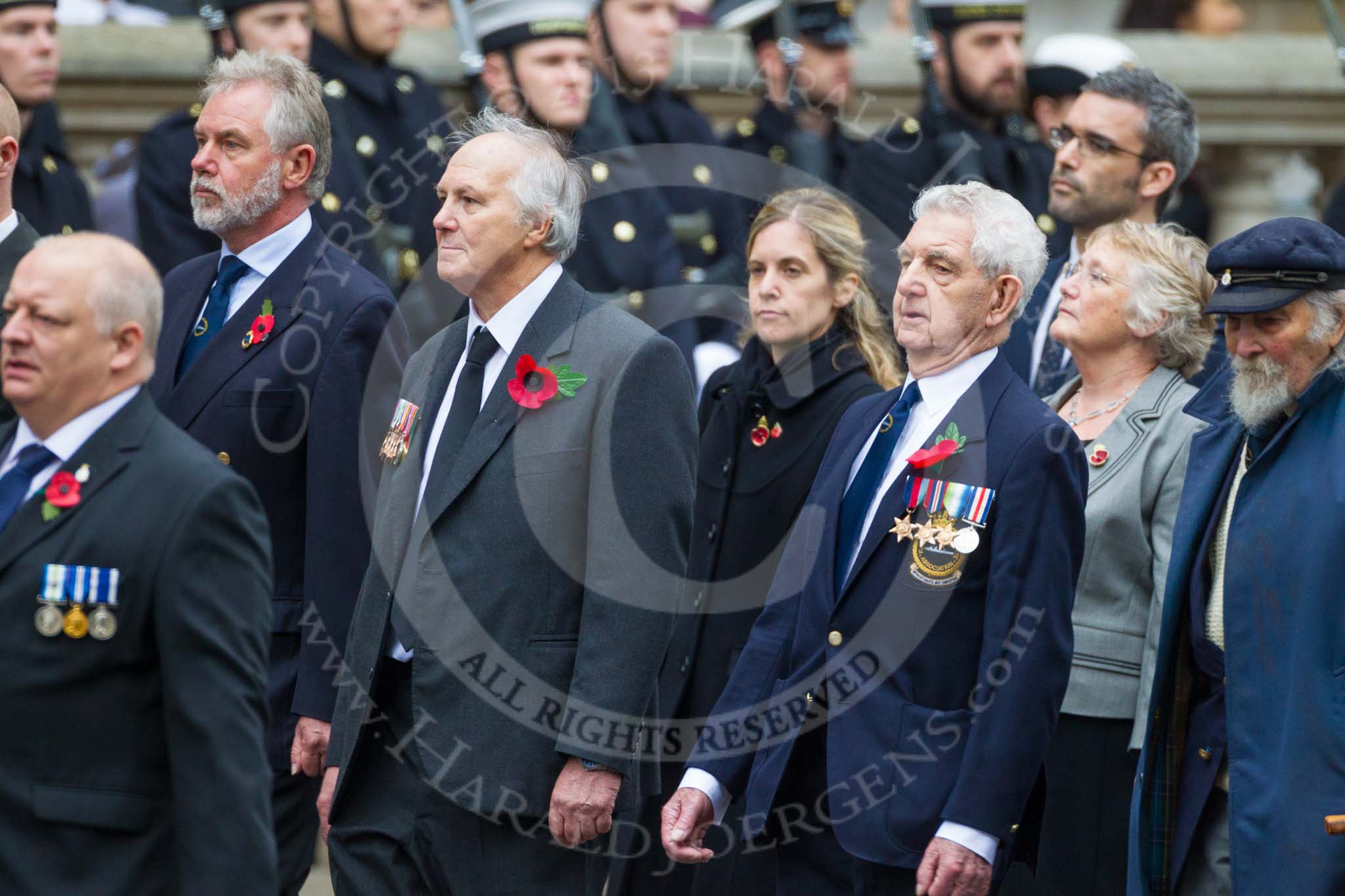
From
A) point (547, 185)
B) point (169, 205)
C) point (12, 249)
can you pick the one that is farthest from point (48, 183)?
point (547, 185)

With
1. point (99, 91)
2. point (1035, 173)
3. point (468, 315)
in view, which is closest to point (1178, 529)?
point (468, 315)

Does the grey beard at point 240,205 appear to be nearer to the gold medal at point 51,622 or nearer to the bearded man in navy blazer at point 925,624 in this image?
the bearded man in navy blazer at point 925,624

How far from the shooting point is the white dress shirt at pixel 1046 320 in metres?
6.11

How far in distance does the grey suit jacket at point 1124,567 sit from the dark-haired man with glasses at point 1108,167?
3.64 ft

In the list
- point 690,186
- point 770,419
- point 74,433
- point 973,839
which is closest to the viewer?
point 74,433

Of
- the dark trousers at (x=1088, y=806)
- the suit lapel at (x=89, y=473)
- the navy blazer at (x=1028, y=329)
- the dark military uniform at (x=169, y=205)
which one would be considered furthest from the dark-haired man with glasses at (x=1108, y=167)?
the suit lapel at (x=89, y=473)

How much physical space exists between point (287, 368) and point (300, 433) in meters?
0.15

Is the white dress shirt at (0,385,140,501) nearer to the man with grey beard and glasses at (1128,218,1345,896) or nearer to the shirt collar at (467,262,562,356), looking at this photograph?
the shirt collar at (467,262,562,356)

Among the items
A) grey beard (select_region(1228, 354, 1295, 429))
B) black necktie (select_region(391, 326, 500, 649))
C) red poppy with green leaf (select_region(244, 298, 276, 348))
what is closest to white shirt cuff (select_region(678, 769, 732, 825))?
black necktie (select_region(391, 326, 500, 649))

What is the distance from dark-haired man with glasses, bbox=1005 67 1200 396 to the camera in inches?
242

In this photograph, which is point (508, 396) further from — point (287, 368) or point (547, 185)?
point (287, 368)

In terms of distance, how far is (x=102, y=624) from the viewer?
3.36 metres

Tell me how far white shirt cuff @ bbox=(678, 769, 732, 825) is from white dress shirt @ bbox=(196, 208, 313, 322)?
159 cm

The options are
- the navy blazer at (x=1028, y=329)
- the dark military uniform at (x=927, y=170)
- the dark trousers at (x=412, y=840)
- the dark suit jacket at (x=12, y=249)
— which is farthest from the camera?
the dark military uniform at (x=927, y=170)
